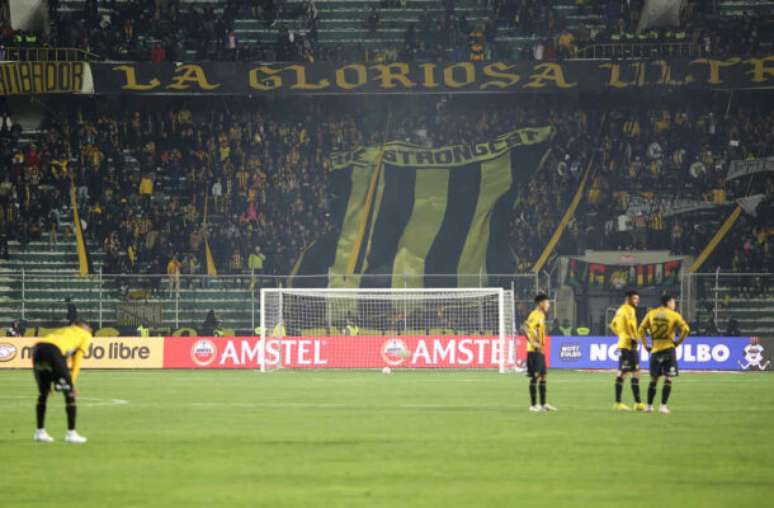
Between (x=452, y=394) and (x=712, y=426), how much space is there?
9.74 metres

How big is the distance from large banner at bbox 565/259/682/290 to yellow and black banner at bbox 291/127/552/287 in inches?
126

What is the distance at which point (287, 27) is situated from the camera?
5703 cm

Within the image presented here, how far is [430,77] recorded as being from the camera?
177ft

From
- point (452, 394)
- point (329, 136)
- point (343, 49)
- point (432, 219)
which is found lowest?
point (452, 394)

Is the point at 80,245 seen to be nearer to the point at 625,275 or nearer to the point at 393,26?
the point at 393,26

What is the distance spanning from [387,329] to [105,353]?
9.10m

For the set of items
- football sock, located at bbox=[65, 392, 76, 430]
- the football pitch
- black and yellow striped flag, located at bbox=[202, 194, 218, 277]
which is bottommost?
the football pitch

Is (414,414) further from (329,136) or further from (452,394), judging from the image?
(329,136)

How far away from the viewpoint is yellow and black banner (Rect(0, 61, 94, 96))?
52.9 m

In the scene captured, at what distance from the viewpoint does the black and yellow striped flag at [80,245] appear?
165 ft

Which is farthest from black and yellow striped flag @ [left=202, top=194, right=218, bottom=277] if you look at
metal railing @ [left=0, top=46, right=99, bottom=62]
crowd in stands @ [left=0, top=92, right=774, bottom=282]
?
metal railing @ [left=0, top=46, right=99, bottom=62]

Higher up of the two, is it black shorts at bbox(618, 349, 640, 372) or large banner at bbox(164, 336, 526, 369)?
black shorts at bbox(618, 349, 640, 372)

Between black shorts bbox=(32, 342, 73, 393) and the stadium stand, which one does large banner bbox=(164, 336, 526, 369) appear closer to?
the stadium stand

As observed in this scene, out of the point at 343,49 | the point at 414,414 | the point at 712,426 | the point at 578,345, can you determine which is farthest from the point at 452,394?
the point at 343,49
